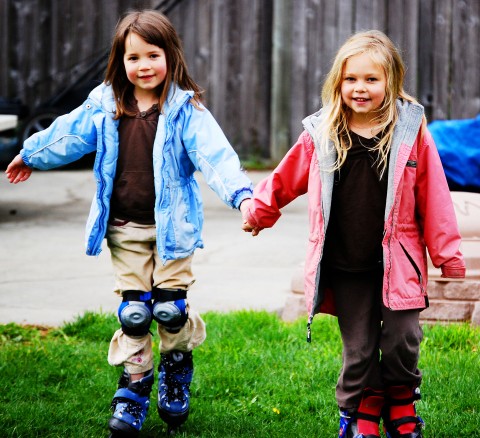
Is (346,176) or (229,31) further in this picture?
(229,31)

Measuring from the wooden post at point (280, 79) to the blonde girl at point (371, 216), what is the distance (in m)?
7.95

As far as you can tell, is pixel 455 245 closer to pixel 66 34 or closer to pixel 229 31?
pixel 229 31

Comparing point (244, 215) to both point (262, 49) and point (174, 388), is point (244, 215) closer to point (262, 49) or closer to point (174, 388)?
point (174, 388)

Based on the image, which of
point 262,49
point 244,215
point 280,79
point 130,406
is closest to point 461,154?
point 244,215

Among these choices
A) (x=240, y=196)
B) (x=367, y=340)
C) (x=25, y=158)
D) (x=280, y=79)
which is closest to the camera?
(x=367, y=340)

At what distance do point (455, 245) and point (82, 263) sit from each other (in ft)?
13.7

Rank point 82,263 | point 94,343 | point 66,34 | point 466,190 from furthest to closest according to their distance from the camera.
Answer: point 66,34 → point 82,263 → point 466,190 → point 94,343

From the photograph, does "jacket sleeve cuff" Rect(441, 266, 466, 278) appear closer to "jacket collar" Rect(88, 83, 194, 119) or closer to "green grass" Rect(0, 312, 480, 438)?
"green grass" Rect(0, 312, 480, 438)

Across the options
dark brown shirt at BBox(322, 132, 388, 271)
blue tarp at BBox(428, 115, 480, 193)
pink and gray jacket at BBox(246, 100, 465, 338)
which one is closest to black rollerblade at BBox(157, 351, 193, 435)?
pink and gray jacket at BBox(246, 100, 465, 338)

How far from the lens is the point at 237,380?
486cm

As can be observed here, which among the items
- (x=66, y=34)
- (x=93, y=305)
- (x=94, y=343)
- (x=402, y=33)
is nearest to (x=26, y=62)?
(x=66, y=34)

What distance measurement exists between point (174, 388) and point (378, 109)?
4.60ft

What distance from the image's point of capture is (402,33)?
1163cm

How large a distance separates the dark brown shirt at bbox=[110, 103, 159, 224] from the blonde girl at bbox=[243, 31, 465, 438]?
48 centimetres
